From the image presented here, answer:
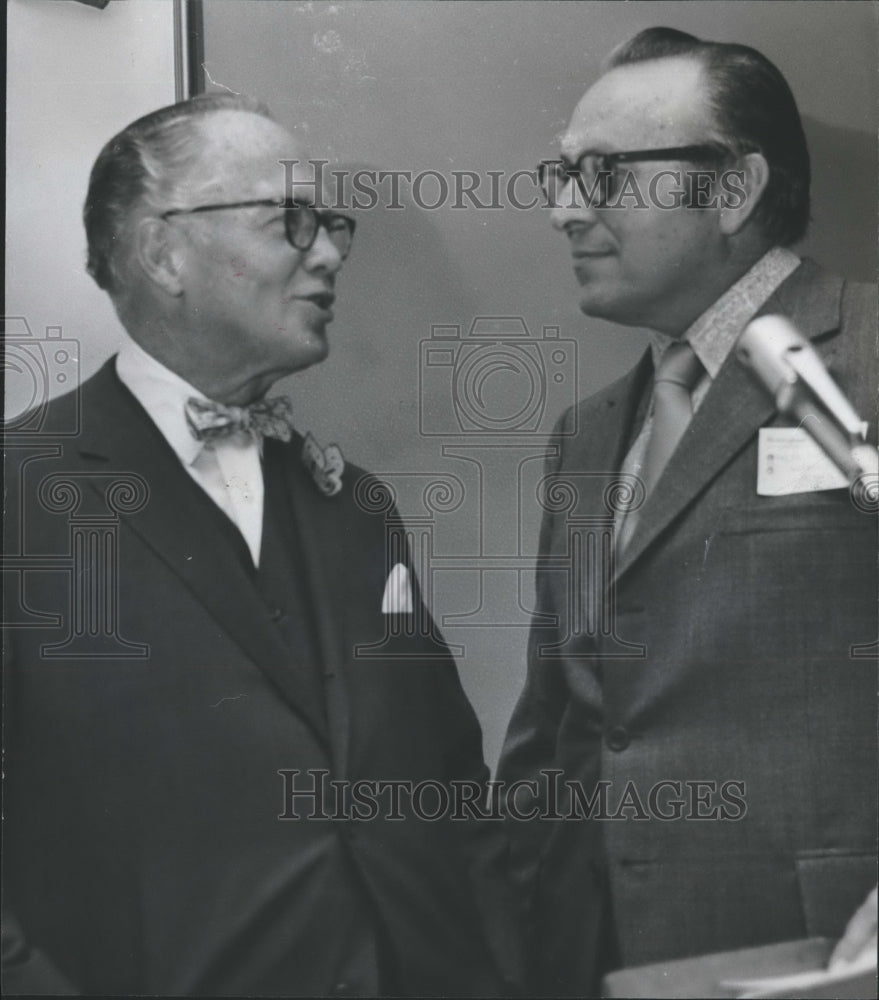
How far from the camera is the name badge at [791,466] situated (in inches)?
138

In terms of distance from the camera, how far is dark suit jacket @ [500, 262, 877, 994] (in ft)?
11.4

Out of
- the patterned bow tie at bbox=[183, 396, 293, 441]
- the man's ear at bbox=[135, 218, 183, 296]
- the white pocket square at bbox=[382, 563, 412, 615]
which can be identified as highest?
the man's ear at bbox=[135, 218, 183, 296]

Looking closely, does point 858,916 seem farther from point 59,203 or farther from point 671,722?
point 59,203

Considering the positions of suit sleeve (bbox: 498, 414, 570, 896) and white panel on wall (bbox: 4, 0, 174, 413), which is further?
white panel on wall (bbox: 4, 0, 174, 413)

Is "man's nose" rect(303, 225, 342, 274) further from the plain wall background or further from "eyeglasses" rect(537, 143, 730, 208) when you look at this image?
"eyeglasses" rect(537, 143, 730, 208)

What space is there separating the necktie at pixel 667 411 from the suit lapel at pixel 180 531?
0.88 m

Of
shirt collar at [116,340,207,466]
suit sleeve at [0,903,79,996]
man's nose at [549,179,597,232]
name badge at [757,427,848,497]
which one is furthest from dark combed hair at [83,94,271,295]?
suit sleeve at [0,903,79,996]

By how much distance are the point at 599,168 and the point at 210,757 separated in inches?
67.9

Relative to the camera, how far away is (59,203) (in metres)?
3.73

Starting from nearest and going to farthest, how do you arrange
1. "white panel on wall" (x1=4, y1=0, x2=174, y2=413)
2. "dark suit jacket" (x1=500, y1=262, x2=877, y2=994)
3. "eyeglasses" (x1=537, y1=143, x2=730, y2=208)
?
"dark suit jacket" (x1=500, y1=262, x2=877, y2=994) < "eyeglasses" (x1=537, y1=143, x2=730, y2=208) < "white panel on wall" (x1=4, y1=0, x2=174, y2=413)

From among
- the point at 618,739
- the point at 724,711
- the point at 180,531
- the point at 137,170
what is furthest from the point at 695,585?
the point at 137,170

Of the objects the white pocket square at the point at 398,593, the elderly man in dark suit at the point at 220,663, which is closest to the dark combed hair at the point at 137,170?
the elderly man in dark suit at the point at 220,663

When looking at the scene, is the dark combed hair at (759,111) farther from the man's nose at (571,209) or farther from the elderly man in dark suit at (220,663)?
the elderly man in dark suit at (220,663)

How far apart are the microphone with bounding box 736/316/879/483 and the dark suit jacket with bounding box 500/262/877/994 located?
3 centimetres
